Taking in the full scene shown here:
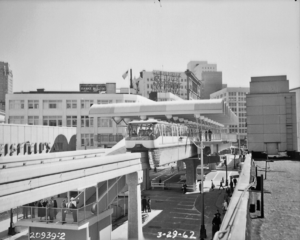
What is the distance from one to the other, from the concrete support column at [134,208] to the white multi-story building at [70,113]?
43.8m

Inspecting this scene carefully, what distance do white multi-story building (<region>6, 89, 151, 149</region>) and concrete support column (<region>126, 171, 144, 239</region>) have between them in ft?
144

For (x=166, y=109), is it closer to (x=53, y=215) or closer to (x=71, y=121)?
(x=53, y=215)

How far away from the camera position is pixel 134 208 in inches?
933

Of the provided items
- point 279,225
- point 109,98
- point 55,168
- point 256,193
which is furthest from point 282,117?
point 55,168

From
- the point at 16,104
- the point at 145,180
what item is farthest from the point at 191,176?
the point at 16,104

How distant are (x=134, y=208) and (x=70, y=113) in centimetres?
4749

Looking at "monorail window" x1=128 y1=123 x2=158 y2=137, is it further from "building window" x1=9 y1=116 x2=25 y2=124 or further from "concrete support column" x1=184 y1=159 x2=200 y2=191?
"building window" x1=9 y1=116 x2=25 y2=124

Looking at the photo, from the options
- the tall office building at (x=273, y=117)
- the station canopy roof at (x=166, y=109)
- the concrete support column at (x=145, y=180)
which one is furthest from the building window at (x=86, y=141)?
the tall office building at (x=273, y=117)

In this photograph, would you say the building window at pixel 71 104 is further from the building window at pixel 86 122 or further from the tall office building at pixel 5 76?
the tall office building at pixel 5 76

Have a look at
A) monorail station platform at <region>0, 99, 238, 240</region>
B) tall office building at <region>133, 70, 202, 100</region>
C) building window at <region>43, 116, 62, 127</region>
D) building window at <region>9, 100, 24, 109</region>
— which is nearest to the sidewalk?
monorail station platform at <region>0, 99, 238, 240</region>

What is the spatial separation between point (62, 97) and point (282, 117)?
2229 inches

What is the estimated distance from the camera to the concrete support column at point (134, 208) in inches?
922

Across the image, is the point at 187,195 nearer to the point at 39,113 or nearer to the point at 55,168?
the point at 55,168

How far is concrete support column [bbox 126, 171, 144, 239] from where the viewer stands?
922 inches
